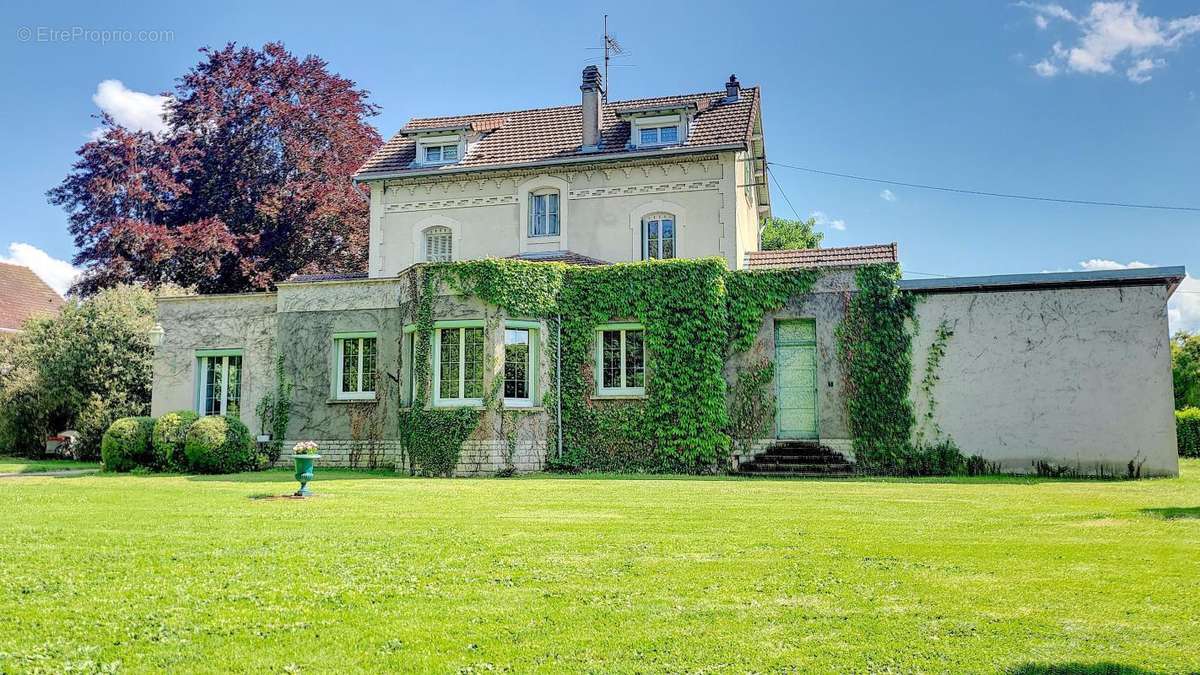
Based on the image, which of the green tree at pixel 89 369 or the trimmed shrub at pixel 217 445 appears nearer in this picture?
the trimmed shrub at pixel 217 445

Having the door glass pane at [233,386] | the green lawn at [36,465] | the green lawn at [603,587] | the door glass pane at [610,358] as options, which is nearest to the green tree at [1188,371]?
the door glass pane at [610,358]

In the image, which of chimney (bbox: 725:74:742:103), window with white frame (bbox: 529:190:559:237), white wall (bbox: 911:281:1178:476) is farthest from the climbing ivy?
window with white frame (bbox: 529:190:559:237)

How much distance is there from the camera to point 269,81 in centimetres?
3095

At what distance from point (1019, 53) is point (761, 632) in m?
18.1

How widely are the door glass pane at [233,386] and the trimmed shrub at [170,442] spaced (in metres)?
2.41

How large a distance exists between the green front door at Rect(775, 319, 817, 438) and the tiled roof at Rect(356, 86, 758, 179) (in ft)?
17.7

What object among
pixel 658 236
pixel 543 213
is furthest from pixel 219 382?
pixel 658 236

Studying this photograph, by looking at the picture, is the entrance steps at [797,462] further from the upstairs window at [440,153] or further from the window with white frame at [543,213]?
the upstairs window at [440,153]

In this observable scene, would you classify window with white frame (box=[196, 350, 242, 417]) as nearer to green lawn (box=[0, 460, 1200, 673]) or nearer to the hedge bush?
green lawn (box=[0, 460, 1200, 673])

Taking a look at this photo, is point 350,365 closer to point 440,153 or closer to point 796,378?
point 440,153

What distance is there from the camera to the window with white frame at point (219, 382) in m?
21.6

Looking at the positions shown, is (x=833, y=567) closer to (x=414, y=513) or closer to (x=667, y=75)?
(x=414, y=513)

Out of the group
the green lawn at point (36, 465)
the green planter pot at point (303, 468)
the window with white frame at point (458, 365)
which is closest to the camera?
the green planter pot at point (303, 468)

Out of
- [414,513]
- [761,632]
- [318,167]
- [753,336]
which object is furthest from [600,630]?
[318,167]
